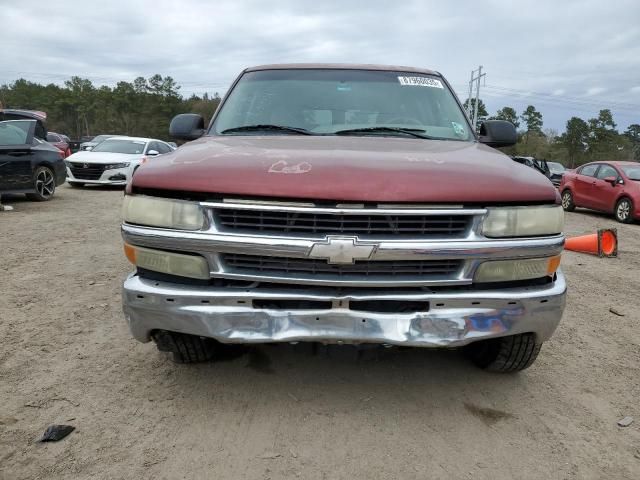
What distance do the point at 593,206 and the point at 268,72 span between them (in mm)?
11212

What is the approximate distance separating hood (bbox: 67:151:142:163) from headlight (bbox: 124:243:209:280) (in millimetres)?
11573

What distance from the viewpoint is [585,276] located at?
5707 mm

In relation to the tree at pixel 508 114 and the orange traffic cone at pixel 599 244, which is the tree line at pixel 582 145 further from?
Result: the orange traffic cone at pixel 599 244

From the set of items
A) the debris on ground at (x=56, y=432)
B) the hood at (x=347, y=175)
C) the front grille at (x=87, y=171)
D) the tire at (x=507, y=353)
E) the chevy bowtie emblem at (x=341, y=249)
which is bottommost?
the debris on ground at (x=56, y=432)

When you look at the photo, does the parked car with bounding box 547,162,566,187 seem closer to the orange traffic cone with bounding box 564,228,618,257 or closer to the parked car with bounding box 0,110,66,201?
the orange traffic cone with bounding box 564,228,618,257

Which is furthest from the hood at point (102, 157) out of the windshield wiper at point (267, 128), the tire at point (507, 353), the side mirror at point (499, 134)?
the tire at point (507, 353)

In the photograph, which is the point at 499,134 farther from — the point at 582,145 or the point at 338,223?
the point at 582,145

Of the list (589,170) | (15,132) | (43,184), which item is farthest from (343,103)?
(589,170)

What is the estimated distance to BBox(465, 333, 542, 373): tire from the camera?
8.65 feet

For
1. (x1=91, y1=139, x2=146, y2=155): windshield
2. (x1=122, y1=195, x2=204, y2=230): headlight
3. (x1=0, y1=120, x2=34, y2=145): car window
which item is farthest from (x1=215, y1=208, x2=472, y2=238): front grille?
(x1=91, y1=139, x2=146, y2=155): windshield

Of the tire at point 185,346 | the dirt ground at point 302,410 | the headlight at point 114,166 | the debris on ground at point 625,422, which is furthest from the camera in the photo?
the headlight at point 114,166

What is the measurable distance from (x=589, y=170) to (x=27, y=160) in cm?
1311

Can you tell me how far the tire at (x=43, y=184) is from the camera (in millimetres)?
9506

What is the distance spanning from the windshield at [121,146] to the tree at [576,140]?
64866 mm
